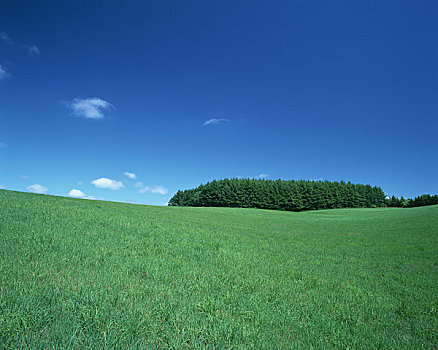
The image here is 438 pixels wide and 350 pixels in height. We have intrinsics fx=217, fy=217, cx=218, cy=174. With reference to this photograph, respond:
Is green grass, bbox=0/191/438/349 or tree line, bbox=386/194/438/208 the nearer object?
green grass, bbox=0/191/438/349

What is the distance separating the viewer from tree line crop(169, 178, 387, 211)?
93562 millimetres

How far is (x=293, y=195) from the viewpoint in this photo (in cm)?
9306

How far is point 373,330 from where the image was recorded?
12.7 feet

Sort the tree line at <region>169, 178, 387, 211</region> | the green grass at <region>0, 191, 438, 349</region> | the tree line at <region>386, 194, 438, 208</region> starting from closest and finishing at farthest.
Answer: the green grass at <region>0, 191, 438, 349</region> → the tree line at <region>386, 194, 438, 208</region> → the tree line at <region>169, 178, 387, 211</region>

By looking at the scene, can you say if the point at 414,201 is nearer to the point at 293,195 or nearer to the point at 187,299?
the point at 293,195

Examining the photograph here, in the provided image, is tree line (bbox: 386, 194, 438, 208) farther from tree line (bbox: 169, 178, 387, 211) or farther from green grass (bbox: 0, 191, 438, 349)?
green grass (bbox: 0, 191, 438, 349)

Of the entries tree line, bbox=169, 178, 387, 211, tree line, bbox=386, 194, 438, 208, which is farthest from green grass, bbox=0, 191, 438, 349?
tree line, bbox=386, 194, 438, 208

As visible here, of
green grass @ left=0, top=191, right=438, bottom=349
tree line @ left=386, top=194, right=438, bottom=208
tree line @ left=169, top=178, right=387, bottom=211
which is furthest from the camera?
tree line @ left=169, top=178, right=387, bottom=211

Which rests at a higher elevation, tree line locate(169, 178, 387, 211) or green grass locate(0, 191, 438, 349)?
tree line locate(169, 178, 387, 211)

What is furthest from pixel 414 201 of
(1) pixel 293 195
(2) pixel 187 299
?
(2) pixel 187 299

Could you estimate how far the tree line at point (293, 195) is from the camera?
307 ft

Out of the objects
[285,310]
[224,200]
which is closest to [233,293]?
[285,310]

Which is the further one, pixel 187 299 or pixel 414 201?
pixel 414 201

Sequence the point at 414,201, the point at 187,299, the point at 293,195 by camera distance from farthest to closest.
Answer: the point at 293,195
the point at 414,201
the point at 187,299
